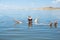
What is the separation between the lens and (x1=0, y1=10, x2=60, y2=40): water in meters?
2.71

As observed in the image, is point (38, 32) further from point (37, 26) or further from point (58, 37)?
point (58, 37)

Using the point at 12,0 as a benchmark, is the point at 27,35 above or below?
below

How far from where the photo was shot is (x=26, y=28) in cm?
275

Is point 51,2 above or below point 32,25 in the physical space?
above

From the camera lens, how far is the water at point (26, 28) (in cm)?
271

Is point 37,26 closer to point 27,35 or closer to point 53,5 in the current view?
point 27,35

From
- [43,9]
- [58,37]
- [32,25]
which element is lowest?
[58,37]

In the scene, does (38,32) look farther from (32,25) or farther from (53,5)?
(53,5)

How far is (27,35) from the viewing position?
271cm

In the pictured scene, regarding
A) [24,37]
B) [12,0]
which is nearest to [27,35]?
[24,37]

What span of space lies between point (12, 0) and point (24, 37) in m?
0.56

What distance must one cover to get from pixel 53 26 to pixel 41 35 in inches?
8.7

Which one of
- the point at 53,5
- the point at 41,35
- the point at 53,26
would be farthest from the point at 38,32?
the point at 53,5

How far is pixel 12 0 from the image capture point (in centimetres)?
277
